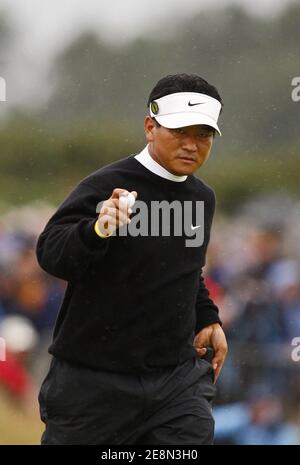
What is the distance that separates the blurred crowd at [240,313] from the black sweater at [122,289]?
2.08 m

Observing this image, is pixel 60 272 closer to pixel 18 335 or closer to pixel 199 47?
pixel 18 335

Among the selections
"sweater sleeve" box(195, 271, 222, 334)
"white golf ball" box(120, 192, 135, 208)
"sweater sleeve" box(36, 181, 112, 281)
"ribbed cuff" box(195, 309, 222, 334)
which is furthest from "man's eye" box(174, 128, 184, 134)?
"ribbed cuff" box(195, 309, 222, 334)

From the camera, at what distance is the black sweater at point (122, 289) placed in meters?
3.15

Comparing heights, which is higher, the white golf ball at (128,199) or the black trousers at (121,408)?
the white golf ball at (128,199)

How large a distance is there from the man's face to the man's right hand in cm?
38

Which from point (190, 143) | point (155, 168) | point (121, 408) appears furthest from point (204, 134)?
point (121, 408)

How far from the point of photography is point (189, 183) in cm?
339

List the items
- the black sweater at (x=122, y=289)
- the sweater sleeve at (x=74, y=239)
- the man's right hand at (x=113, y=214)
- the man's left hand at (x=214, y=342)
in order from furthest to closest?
1. the man's left hand at (x=214, y=342)
2. the black sweater at (x=122, y=289)
3. the sweater sleeve at (x=74, y=239)
4. the man's right hand at (x=113, y=214)

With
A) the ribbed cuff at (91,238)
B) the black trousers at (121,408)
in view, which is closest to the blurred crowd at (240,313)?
the black trousers at (121,408)

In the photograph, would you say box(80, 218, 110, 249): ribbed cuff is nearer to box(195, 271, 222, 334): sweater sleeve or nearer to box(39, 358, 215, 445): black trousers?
box(39, 358, 215, 445): black trousers

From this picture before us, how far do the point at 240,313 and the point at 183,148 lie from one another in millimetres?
2312

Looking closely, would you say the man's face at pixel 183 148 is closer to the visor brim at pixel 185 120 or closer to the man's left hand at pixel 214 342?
the visor brim at pixel 185 120
